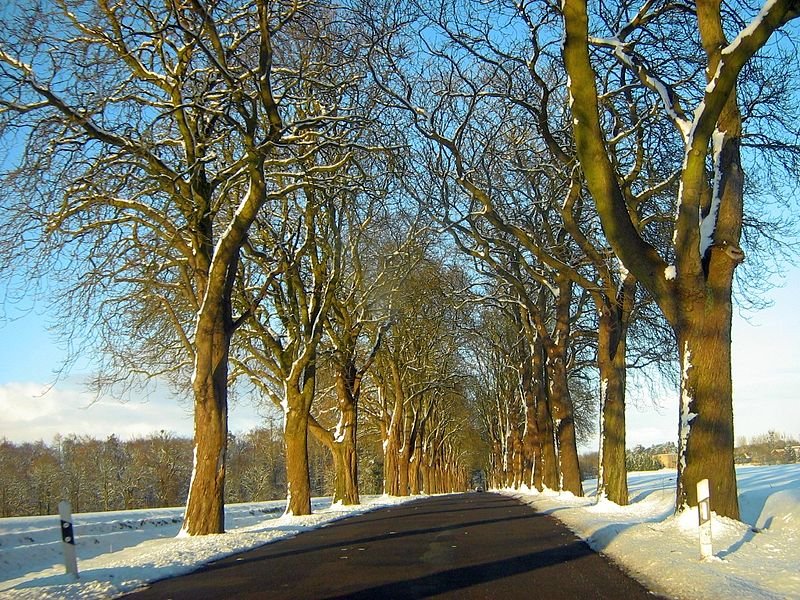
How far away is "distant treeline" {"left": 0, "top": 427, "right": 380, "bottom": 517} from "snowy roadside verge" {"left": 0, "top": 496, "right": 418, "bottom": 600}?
44.6m

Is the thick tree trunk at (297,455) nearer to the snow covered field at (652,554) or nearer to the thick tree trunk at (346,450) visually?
the snow covered field at (652,554)

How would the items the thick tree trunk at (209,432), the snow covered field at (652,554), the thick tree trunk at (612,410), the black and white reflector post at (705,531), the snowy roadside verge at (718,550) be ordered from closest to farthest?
the snowy roadside verge at (718,550) < the snow covered field at (652,554) < the black and white reflector post at (705,531) < the thick tree trunk at (209,432) < the thick tree trunk at (612,410)

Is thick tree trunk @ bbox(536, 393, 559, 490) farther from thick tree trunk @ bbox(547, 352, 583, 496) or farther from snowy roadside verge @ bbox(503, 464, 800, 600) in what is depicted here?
snowy roadside verge @ bbox(503, 464, 800, 600)

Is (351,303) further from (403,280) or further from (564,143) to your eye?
(564,143)

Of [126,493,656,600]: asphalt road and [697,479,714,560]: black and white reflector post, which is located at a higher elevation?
[697,479,714,560]: black and white reflector post

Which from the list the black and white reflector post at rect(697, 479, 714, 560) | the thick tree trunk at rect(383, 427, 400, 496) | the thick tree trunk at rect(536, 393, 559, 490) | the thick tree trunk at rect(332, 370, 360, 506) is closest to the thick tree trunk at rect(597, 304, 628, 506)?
the black and white reflector post at rect(697, 479, 714, 560)

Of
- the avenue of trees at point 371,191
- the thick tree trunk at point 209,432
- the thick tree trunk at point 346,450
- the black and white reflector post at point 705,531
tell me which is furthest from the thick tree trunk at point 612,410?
the thick tree trunk at point 346,450

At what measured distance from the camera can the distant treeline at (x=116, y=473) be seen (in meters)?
74.1

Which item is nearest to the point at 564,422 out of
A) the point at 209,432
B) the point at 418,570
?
the point at 209,432

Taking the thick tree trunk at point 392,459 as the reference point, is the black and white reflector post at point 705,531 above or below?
above

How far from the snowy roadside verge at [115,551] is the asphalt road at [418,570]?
0.45 metres

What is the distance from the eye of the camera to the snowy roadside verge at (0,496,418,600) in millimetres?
7859

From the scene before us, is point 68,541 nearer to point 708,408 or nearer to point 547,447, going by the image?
point 708,408

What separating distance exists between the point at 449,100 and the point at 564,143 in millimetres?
3152
